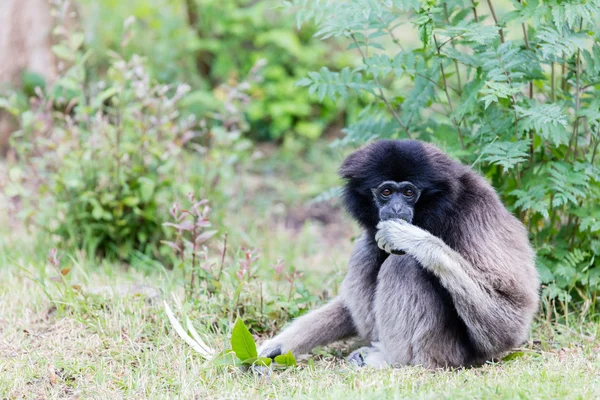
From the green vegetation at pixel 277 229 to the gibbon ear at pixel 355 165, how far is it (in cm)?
67

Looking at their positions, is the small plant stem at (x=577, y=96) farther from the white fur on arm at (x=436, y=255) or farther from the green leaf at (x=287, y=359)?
the green leaf at (x=287, y=359)

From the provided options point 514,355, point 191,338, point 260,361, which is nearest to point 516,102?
point 514,355

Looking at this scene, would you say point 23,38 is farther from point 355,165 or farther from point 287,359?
point 287,359

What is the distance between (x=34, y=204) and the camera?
7.92 meters

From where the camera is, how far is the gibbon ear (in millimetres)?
4922

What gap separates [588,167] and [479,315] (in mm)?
1567

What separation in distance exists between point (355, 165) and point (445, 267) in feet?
3.19

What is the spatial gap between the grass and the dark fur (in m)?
0.21

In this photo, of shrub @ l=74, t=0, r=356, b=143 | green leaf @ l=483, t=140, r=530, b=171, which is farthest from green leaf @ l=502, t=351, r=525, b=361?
shrub @ l=74, t=0, r=356, b=143

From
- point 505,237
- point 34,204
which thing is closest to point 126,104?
point 34,204

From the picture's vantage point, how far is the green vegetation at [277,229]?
4641 millimetres

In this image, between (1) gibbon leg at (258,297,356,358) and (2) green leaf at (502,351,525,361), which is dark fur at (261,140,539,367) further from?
(1) gibbon leg at (258,297,356,358)

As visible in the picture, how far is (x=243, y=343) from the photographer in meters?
4.88

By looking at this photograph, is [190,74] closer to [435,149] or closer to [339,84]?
[339,84]
